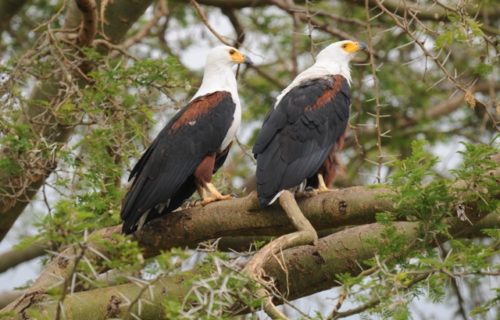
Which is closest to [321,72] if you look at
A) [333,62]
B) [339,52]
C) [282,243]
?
[333,62]

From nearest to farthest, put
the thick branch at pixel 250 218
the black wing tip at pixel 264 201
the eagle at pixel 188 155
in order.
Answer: the thick branch at pixel 250 218
the black wing tip at pixel 264 201
the eagle at pixel 188 155

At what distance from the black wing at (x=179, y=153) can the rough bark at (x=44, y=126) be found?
587mm

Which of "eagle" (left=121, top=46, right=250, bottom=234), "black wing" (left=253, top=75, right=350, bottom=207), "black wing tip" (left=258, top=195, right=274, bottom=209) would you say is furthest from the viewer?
"black wing" (left=253, top=75, right=350, bottom=207)

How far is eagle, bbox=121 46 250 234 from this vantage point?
4.95 meters

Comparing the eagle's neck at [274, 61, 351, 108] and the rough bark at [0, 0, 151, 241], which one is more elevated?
the rough bark at [0, 0, 151, 241]

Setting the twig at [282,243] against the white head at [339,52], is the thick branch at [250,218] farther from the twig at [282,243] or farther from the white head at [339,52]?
the white head at [339,52]

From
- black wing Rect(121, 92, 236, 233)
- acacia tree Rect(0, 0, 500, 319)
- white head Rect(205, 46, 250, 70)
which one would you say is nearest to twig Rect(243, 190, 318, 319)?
acacia tree Rect(0, 0, 500, 319)

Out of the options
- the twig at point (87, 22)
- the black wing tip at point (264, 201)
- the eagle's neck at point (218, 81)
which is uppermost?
the twig at point (87, 22)

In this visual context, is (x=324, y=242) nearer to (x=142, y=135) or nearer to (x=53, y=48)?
(x=142, y=135)

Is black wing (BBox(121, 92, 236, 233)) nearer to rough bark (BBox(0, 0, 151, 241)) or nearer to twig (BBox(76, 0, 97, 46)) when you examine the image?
rough bark (BBox(0, 0, 151, 241))

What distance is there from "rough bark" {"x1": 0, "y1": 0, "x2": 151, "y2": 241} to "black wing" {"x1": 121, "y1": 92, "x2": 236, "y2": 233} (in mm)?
587

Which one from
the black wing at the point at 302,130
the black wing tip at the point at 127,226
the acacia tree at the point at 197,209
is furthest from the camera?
the black wing at the point at 302,130

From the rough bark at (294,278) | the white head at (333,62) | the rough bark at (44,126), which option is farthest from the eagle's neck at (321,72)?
the rough bark at (44,126)

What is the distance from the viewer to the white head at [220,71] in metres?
5.74
